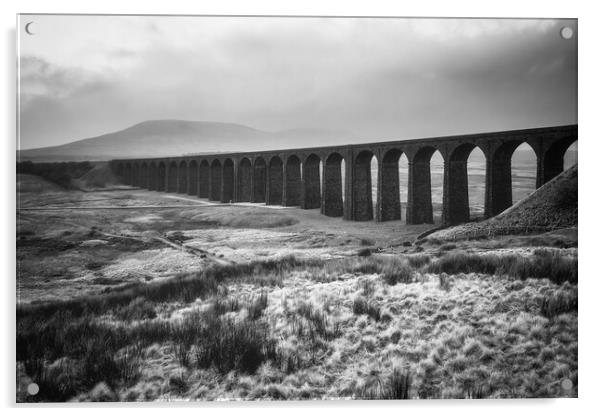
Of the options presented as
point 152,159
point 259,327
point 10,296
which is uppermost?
point 152,159

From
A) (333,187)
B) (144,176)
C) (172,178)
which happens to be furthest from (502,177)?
(144,176)

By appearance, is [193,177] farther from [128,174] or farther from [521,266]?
[521,266]

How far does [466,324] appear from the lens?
5.91m

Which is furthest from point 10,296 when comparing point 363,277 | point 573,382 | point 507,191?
point 573,382

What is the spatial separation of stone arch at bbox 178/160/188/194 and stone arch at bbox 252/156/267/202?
62.9 inches

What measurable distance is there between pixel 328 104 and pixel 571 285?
16.8 ft

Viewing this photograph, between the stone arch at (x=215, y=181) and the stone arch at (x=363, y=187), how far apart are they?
3202 mm

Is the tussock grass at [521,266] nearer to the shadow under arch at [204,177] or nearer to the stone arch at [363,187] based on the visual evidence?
the stone arch at [363,187]

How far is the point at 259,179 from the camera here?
9.36 meters

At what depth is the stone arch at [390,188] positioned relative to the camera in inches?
317

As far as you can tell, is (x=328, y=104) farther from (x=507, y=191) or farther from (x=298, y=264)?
(x=507, y=191)

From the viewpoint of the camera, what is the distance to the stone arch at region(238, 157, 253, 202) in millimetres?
8805

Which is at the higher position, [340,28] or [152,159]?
[340,28]

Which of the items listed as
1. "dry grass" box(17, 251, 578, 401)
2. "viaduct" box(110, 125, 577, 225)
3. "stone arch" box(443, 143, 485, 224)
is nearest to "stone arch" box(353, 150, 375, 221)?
"viaduct" box(110, 125, 577, 225)
